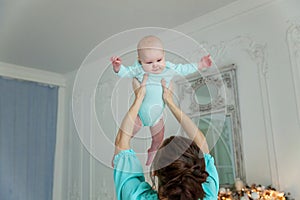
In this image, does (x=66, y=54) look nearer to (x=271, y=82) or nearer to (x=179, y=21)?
(x=179, y=21)

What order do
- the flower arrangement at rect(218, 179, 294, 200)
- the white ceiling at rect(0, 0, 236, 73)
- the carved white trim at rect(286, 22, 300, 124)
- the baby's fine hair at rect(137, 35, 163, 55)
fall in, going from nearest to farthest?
the baby's fine hair at rect(137, 35, 163, 55) < the flower arrangement at rect(218, 179, 294, 200) < the carved white trim at rect(286, 22, 300, 124) < the white ceiling at rect(0, 0, 236, 73)

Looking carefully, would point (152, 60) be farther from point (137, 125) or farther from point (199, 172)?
point (199, 172)

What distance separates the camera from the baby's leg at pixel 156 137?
21.8 inches

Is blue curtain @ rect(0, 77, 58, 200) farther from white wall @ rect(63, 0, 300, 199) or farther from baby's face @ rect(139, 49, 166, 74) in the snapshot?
baby's face @ rect(139, 49, 166, 74)

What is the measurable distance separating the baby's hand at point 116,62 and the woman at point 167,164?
4 centimetres

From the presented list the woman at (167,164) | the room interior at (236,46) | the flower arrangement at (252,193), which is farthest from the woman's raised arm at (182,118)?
the flower arrangement at (252,193)

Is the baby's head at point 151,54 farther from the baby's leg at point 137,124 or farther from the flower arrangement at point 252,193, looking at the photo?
the flower arrangement at point 252,193

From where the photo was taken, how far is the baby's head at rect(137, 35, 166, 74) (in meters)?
0.52

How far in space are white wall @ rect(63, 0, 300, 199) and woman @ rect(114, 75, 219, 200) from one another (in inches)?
54.2

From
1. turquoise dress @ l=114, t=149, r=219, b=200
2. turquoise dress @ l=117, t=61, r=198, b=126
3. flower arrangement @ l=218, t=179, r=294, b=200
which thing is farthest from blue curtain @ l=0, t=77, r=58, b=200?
turquoise dress @ l=117, t=61, r=198, b=126

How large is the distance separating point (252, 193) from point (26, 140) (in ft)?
8.27

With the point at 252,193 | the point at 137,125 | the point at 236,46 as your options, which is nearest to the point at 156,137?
the point at 137,125

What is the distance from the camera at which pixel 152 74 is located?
0.54 metres

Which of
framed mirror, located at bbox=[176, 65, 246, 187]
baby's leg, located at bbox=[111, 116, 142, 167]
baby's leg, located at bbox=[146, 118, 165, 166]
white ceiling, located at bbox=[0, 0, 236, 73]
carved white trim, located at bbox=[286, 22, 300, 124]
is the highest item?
white ceiling, located at bbox=[0, 0, 236, 73]
